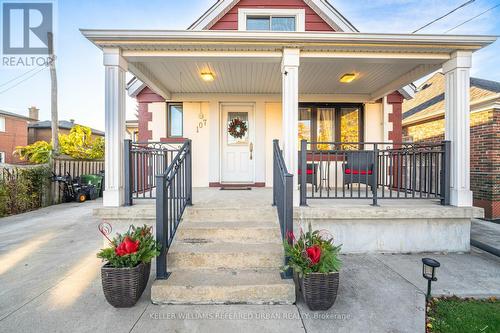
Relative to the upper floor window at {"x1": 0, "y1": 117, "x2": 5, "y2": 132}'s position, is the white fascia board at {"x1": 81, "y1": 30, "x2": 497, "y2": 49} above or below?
below

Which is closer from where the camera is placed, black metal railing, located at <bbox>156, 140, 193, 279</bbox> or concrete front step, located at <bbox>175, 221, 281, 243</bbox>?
black metal railing, located at <bbox>156, 140, 193, 279</bbox>

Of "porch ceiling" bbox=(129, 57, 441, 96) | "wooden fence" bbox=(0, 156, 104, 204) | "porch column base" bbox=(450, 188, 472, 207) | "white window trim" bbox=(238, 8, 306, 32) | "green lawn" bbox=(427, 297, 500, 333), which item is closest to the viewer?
"green lawn" bbox=(427, 297, 500, 333)

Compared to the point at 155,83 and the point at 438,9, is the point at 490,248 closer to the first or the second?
the point at 155,83

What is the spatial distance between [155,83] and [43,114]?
25.5 metres

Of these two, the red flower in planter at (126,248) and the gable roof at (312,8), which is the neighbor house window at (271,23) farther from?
the red flower in planter at (126,248)

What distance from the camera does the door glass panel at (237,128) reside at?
5.92 metres

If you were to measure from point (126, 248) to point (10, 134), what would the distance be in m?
20.3

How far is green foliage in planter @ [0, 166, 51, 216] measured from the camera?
616 cm

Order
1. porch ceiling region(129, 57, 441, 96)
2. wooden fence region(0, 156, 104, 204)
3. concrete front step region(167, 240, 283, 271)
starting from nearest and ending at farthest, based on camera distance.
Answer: concrete front step region(167, 240, 283, 271) < porch ceiling region(129, 57, 441, 96) < wooden fence region(0, 156, 104, 204)

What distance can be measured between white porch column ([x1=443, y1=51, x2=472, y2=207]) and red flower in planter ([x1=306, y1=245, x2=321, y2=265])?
107 inches

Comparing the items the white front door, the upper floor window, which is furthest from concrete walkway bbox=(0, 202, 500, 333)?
the upper floor window

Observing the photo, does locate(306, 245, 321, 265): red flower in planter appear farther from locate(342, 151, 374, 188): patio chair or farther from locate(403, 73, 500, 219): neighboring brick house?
locate(403, 73, 500, 219): neighboring brick house

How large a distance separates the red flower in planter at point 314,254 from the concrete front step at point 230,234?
0.78m

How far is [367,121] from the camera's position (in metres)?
6.01
